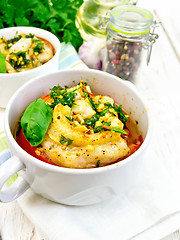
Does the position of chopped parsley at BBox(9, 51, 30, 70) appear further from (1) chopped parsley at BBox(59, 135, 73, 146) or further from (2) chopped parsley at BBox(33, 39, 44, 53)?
(1) chopped parsley at BBox(59, 135, 73, 146)

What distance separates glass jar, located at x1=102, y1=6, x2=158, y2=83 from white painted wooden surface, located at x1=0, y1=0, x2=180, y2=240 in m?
0.17

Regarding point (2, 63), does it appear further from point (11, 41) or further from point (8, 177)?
point (8, 177)

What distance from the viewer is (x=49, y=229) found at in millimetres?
1130

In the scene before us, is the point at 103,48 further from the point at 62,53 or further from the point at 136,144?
the point at 136,144

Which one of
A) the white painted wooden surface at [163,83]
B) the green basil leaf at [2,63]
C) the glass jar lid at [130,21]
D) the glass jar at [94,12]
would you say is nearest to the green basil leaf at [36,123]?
the white painted wooden surface at [163,83]

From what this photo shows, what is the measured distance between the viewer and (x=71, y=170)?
0.93 meters

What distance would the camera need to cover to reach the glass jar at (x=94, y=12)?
229 centimetres

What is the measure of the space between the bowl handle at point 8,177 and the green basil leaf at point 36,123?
0.11m

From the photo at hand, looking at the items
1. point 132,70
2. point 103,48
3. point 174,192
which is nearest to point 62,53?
point 103,48

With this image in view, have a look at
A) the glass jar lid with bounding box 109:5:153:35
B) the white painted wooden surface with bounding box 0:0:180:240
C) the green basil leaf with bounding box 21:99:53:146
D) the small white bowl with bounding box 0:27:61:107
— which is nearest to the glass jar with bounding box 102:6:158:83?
the glass jar lid with bounding box 109:5:153:35

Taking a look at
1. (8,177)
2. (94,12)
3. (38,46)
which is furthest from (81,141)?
(94,12)

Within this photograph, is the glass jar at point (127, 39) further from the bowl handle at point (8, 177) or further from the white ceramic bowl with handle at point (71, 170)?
the bowl handle at point (8, 177)

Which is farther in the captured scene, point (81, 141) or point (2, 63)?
point (2, 63)

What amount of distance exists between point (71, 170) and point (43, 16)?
137cm
